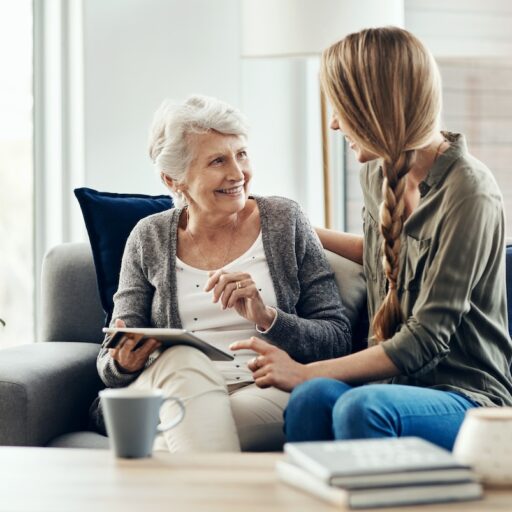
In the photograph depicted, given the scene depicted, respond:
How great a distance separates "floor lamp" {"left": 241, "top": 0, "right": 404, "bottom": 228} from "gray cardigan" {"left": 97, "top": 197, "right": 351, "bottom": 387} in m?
0.70

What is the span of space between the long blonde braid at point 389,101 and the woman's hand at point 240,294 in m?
0.28

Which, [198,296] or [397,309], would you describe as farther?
[198,296]

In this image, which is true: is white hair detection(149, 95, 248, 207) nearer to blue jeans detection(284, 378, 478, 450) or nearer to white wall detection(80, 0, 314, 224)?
blue jeans detection(284, 378, 478, 450)

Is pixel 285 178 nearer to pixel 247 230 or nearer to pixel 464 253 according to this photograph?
pixel 247 230

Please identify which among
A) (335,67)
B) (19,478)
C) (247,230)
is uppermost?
(335,67)

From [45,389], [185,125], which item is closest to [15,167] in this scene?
[185,125]

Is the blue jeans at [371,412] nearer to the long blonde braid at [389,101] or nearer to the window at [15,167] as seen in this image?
the long blonde braid at [389,101]

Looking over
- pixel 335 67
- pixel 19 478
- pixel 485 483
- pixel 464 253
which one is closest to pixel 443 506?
pixel 485 483

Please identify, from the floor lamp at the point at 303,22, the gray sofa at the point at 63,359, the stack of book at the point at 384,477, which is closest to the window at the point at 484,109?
the floor lamp at the point at 303,22

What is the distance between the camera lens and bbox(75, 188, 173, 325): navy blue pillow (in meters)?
2.54

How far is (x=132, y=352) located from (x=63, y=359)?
31 cm

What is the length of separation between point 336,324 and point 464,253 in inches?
19.2

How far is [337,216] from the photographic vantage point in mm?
3590

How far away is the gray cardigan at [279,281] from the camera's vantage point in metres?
2.28
